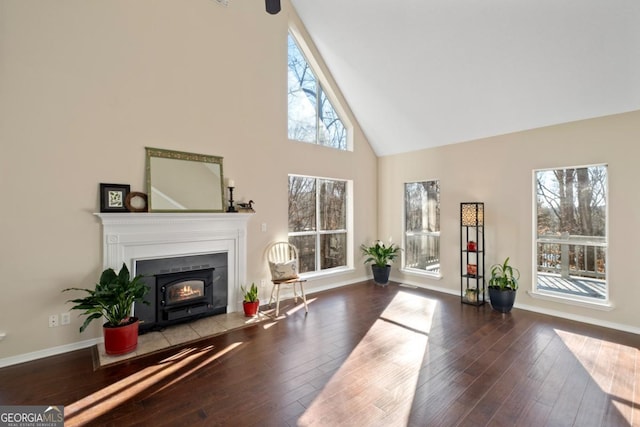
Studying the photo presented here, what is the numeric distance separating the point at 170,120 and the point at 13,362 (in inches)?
112

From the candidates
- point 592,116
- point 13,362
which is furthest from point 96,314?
point 592,116

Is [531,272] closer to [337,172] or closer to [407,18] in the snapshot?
[337,172]

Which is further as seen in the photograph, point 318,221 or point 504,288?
point 318,221

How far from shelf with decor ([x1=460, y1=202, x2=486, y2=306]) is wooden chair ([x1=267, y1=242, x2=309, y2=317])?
2.50m

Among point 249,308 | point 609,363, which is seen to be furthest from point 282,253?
point 609,363

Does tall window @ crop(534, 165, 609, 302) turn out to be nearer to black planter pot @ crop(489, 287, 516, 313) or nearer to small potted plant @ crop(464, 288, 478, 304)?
black planter pot @ crop(489, 287, 516, 313)

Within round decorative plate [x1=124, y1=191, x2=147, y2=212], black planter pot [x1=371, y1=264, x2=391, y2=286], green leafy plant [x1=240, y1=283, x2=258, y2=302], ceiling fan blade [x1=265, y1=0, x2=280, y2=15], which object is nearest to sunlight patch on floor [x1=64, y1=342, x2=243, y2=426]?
green leafy plant [x1=240, y1=283, x2=258, y2=302]

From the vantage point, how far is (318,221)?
5.32m

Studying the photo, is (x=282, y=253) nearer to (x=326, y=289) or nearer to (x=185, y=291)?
(x=326, y=289)

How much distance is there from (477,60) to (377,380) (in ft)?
12.6

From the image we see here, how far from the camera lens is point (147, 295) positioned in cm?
334

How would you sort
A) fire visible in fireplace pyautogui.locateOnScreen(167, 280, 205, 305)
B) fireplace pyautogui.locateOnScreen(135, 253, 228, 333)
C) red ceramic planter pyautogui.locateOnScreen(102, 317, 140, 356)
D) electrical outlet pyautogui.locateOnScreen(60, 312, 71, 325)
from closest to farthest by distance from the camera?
red ceramic planter pyautogui.locateOnScreen(102, 317, 140, 356) < electrical outlet pyautogui.locateOnScreen(60, 312, 71, 325) < fireplace pyautogui.locateOnScreen(135, 253, 228, 333) < fire visible in fireplace pyautogui.locateOnScreen(167, 280, 205, 305)

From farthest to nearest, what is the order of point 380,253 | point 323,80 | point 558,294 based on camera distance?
point 380,253, point 323,80, point 558,294

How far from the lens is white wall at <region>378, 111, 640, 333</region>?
3439 millimetres
